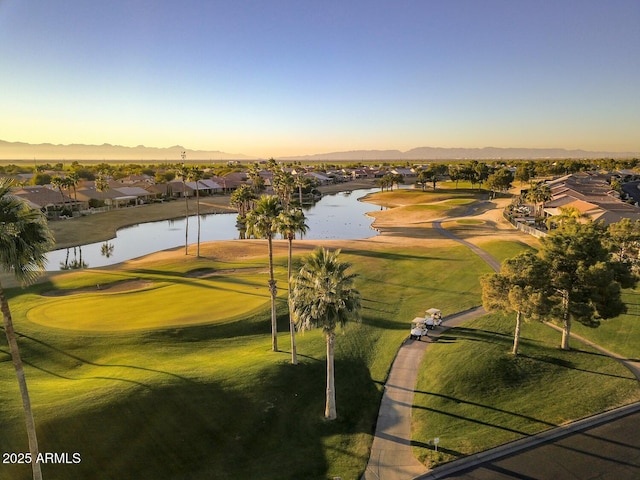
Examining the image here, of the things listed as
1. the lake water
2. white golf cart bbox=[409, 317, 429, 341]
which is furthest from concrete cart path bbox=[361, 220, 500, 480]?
the lake water

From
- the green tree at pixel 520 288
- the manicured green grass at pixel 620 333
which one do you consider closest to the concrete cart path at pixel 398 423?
the green tree at pixel 520 288

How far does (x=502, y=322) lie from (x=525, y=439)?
14674mm

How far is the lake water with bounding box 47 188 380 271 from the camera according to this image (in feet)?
221

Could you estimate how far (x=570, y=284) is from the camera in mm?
26969

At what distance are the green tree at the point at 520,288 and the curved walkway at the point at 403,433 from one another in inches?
251

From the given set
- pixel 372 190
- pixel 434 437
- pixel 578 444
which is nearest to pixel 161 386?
pixel 434 437

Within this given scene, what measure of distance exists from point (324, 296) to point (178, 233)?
72.7 metres

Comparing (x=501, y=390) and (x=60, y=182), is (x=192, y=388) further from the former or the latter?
(x=60, y=182)

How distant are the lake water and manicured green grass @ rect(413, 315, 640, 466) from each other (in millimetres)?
54131

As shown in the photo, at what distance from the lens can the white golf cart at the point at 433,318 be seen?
109 ft

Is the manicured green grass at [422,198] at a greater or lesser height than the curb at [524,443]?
greater

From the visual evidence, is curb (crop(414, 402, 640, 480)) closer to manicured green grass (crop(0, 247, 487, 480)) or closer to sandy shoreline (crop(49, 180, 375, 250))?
manicured green grass (crop(0, 247, 487, 480))

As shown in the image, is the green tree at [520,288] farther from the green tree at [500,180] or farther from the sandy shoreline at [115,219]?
the green tree at [500,180]

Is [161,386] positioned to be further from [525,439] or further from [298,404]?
[525,439]
